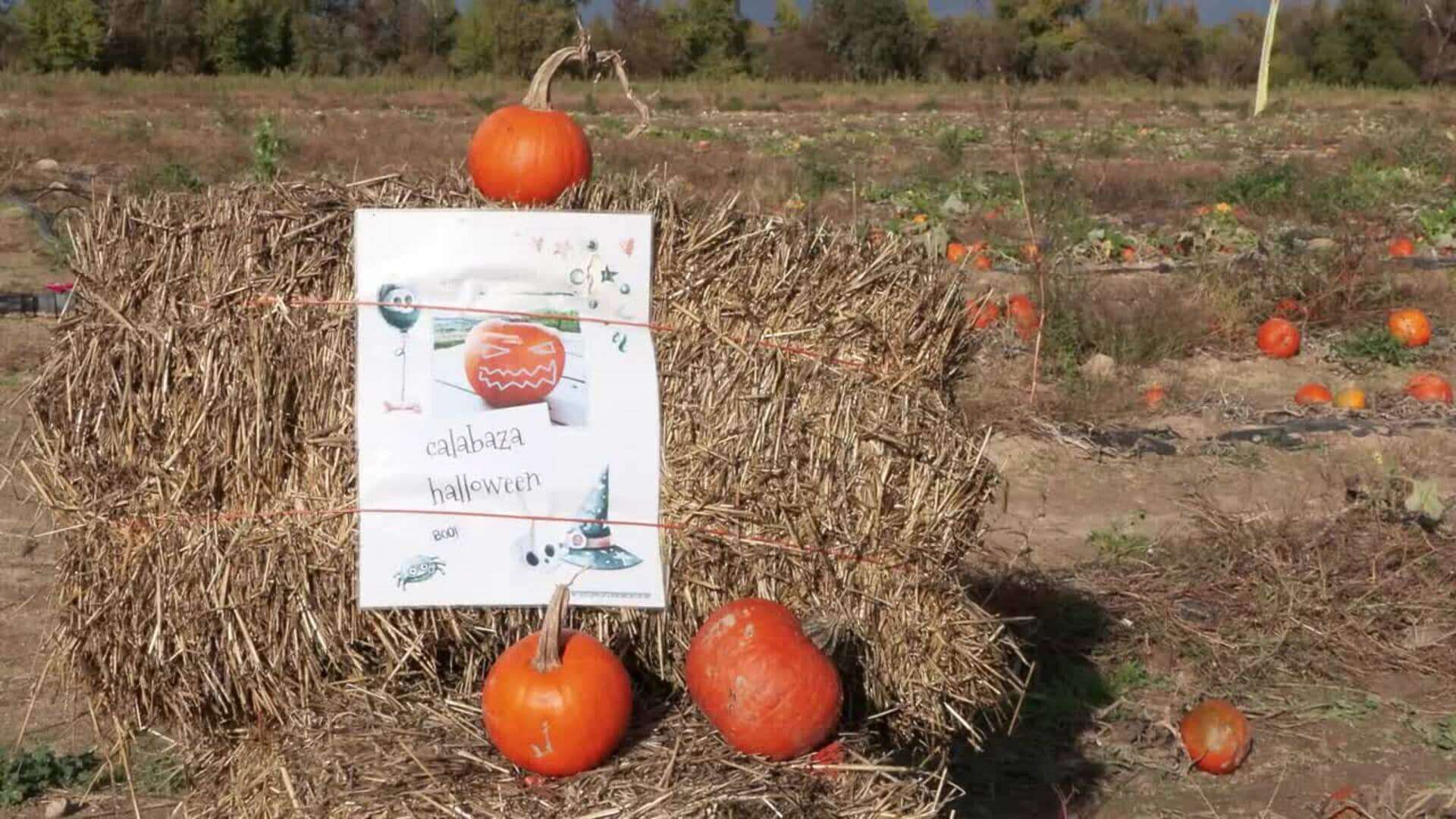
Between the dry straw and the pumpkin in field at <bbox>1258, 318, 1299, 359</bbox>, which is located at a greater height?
the dry straw

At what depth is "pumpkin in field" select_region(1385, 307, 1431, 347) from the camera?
10938mm

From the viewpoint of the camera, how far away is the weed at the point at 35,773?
4591 mm

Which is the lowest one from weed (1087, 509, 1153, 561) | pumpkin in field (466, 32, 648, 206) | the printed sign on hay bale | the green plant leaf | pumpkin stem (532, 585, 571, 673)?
weed (1087, 509, 1153, 561)

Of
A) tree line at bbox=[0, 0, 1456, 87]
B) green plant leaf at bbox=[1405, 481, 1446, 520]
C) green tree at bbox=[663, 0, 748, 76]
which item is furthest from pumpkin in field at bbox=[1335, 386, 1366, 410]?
green tree at bbox=[663, 0, 748, 76]

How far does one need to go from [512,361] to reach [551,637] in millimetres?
A: 812

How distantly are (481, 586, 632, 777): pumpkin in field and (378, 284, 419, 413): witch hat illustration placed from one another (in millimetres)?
714

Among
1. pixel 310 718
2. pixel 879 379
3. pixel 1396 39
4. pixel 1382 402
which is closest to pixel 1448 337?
pixel 1382 402

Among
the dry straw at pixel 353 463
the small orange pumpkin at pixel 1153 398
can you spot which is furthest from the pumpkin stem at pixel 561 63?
the small orange pumpkin at pixel 1153 398

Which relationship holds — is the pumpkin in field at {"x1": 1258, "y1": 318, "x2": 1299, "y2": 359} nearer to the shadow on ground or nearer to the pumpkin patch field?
the pumpkin patch field

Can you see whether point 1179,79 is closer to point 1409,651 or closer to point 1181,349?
point 1181,349

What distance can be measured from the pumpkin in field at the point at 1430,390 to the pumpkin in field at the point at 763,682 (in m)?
7.14

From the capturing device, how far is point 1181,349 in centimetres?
1077

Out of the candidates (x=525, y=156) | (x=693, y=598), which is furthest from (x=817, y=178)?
(x=693, y=598)

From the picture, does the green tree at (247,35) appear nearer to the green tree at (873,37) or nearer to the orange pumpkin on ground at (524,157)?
the green tree at (873,37)
